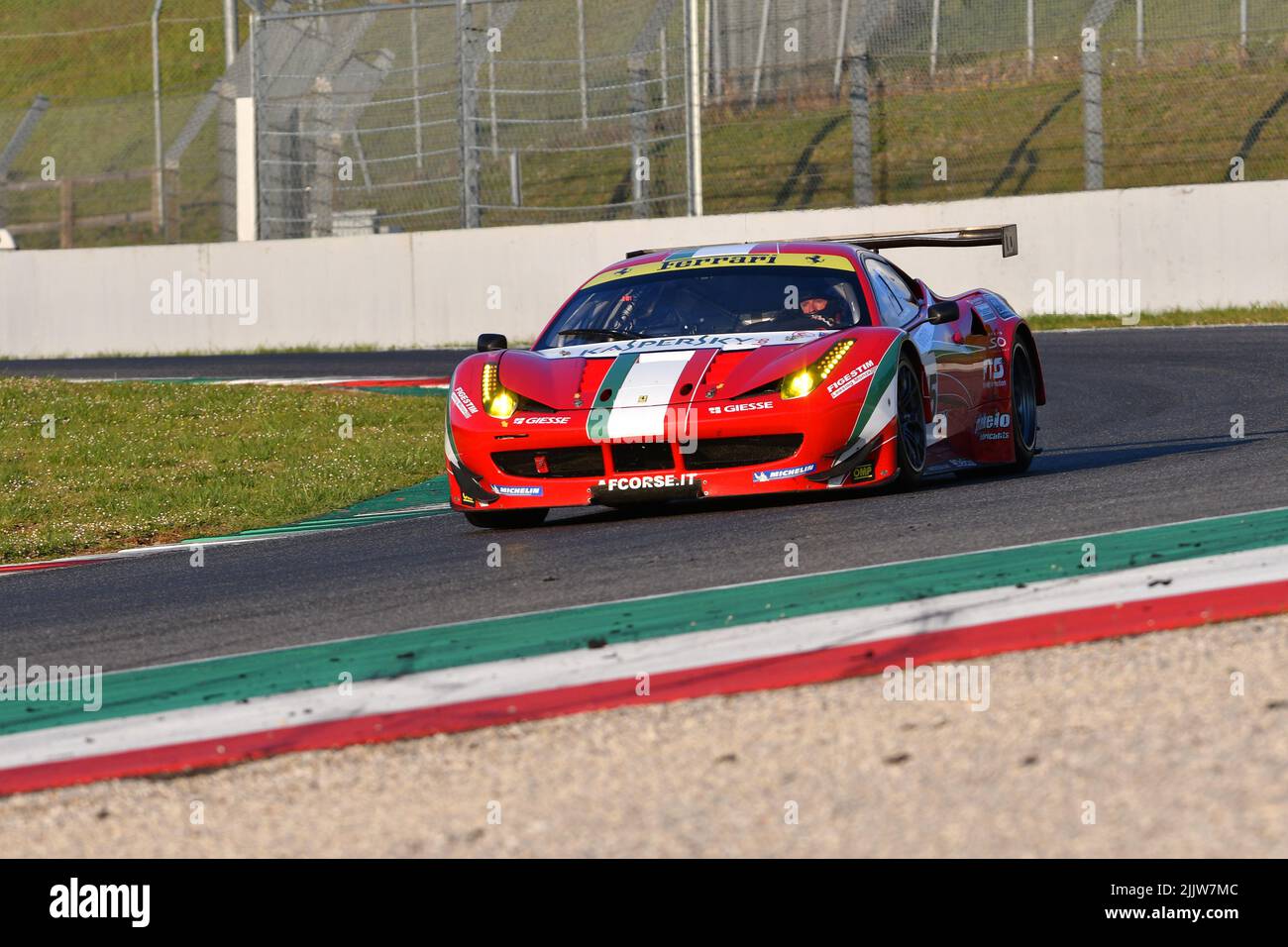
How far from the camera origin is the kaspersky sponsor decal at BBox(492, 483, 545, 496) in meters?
7.66

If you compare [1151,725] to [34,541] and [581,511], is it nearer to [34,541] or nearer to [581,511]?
[581,511]

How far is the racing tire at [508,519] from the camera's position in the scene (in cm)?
812

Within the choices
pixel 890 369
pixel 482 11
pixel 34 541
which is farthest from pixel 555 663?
pixel 482 11

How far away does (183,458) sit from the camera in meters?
12.2

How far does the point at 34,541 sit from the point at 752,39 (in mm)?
12858

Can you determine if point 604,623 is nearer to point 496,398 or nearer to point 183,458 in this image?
point 496,398

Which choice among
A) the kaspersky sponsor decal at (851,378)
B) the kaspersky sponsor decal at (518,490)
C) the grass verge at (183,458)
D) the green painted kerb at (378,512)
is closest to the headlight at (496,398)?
the kaspersky sponsor decal at (518,490)

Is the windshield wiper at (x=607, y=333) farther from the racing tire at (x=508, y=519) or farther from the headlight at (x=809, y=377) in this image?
the headlight at (x=809, y=377)

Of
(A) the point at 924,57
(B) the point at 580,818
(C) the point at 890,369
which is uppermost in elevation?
(A) the point at 924,57

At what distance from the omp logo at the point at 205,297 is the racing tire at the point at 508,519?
15.5 metres

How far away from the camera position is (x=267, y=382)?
17188mm

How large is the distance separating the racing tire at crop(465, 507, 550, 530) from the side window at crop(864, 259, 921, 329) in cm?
169

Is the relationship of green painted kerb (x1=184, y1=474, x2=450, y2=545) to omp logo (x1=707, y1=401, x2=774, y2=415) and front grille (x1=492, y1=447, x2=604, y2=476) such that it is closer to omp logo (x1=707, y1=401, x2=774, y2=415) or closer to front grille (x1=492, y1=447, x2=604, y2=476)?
front grille (x1=492, y1=447, x2=604, y2=476)

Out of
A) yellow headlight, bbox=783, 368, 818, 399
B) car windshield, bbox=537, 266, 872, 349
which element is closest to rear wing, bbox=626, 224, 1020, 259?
car windshield, bbox=537, 266, 872, 349
